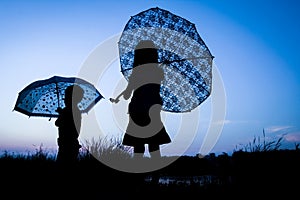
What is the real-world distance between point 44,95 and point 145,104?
2.99 m

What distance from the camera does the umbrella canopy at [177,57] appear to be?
18.5ft

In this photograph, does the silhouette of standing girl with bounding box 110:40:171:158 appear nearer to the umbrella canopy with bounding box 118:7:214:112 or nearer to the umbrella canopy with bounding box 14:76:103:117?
the umbrella canopy with bounding box 118:7:214:112

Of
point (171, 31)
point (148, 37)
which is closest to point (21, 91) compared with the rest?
point (148, 37)

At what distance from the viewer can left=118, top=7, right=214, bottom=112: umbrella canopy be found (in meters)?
5.63

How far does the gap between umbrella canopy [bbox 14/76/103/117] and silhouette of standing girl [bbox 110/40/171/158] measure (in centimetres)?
201

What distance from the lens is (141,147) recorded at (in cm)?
520

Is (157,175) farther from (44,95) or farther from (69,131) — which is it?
(44,95)

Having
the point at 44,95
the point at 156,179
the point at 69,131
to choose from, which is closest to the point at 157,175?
the point at 156,179

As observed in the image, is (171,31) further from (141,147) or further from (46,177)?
(46,177)

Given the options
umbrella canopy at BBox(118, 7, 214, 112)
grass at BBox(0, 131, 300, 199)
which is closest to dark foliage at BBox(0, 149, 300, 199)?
grass at BBox(0, 131, 300, 199)

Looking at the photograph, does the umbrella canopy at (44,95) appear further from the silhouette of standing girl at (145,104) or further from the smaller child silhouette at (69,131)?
the silhouette of standing girl at (145,104)

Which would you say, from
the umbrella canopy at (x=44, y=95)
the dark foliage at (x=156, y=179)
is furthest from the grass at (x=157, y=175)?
the umbrella canopy at (x=44, y=95)

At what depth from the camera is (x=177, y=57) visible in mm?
5680

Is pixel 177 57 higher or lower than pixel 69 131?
higher
